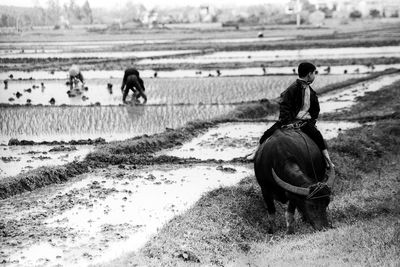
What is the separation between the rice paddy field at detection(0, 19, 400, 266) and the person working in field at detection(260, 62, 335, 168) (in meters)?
0.87

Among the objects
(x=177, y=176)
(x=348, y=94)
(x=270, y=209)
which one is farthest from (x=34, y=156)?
(x=348, y=94)

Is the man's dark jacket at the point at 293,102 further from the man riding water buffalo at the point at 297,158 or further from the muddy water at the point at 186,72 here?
the muddy water at the point at 186,72

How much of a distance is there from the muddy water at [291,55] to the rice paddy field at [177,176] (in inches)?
289

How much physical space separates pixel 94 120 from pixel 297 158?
715cm

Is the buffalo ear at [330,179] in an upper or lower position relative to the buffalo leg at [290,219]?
upper

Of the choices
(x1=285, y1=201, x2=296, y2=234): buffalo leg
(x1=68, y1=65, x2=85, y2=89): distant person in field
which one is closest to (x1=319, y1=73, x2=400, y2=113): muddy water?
(x1=68, y1=65, x2=85, y2=89): distant person in field

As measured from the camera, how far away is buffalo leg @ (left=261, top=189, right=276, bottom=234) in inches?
220

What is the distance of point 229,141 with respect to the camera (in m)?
9.82

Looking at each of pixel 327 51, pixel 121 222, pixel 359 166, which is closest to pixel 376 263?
pixel 121 222

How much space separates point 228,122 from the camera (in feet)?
37.9

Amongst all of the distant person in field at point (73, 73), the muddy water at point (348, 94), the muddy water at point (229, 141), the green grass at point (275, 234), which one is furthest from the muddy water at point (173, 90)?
the green grass at point (275, 234)

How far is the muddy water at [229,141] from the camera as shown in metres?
8.95

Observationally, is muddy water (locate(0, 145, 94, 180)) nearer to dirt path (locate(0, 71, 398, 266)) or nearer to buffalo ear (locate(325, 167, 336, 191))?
dirt path (locate(0, 71, 398, 266))

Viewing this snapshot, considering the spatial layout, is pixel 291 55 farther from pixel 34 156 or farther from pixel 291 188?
pixel 291 188
